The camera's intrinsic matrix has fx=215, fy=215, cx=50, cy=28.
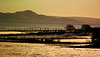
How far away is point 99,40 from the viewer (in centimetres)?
2798

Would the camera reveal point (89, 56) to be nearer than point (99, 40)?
Yes

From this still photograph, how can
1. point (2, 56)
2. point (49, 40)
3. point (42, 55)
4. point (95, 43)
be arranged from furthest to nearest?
point (49, 40), point (95, 43), point (42, 55), point (2, 56)

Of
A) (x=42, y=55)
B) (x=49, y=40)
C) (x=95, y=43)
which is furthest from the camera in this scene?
(x=49, y=40)

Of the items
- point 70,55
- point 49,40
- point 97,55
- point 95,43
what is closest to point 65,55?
point 70,55

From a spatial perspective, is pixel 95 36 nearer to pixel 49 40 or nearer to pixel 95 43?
pixel 95 43

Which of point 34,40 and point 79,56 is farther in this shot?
point 34,40

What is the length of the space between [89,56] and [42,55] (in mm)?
4174

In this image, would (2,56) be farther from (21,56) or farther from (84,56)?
(84,56)

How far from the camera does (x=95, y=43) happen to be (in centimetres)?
2773

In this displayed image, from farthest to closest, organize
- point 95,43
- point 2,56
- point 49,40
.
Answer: point 49,40 < point 95,43 < point 2,56

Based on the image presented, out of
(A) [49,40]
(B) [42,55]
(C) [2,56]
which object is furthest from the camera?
(A) [49,40]

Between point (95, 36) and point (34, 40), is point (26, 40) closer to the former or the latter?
point (34, 40)

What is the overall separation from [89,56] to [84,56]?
443 millimetres

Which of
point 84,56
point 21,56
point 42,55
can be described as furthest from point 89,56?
point 21,56
